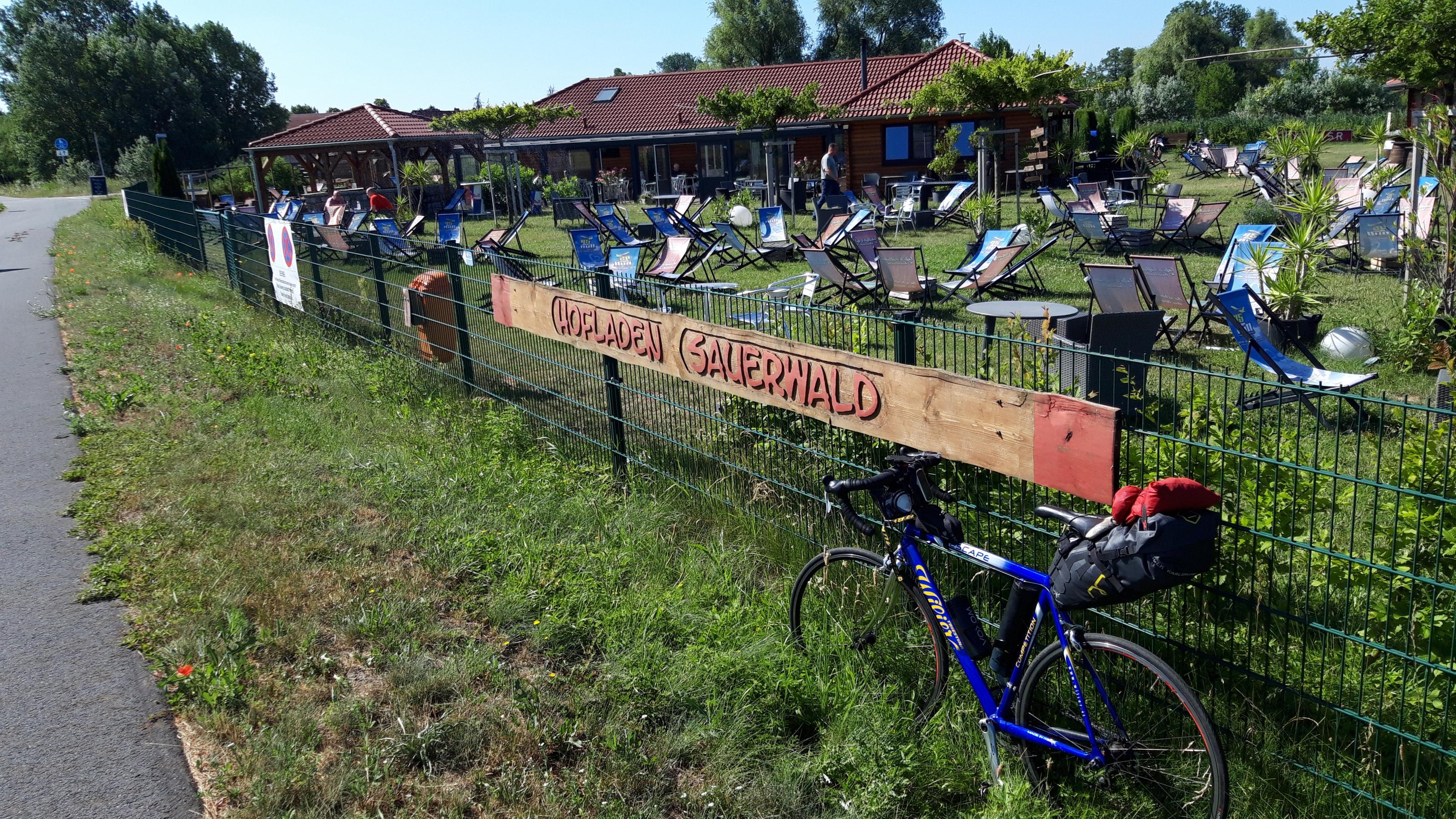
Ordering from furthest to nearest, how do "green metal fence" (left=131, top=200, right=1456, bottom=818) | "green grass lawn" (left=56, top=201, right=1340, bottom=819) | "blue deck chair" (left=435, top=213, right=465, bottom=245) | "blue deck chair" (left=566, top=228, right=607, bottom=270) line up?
"blue deck chair" (left=435, top=213, right=465, bottom=245)
"blue deck chair" (left=566, top=228, right=607, bottom=270)
"green grass lawn" (left=56, top=201, right=1340, bottom=819)
"green metal fence" (left=131, top=200, right=1456, bottom=818)

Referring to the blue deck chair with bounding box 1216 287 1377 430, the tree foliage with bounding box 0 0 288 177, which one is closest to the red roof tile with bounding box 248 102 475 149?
the blue deck chair with bounding box 1216 287 1377 430

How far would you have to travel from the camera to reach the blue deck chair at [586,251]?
42.0 ft

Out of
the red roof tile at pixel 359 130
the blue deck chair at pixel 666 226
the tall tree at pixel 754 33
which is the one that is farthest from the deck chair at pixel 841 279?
the tall tree at pixel 754 33

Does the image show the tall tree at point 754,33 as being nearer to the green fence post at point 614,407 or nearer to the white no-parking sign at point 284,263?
the white no-parking sign at point 284,263

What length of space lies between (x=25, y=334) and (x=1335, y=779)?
12337 mm

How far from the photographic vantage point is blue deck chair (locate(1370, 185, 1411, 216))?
11930 mm

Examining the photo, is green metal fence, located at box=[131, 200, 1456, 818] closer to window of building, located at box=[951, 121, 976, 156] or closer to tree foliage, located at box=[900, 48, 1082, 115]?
tree foliage, located at box=[900, 48, 1082, 115]

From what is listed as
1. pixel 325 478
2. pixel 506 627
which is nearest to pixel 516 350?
pixel 325 478

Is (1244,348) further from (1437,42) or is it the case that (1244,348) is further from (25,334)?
(25,334)

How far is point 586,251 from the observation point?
12977 mm

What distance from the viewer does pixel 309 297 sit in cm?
912

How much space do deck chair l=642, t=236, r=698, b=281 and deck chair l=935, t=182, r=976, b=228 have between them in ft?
22.9

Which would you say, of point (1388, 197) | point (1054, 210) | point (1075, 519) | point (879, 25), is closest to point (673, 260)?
point (1054, 210)

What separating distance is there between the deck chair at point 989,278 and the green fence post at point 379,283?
5.35m
